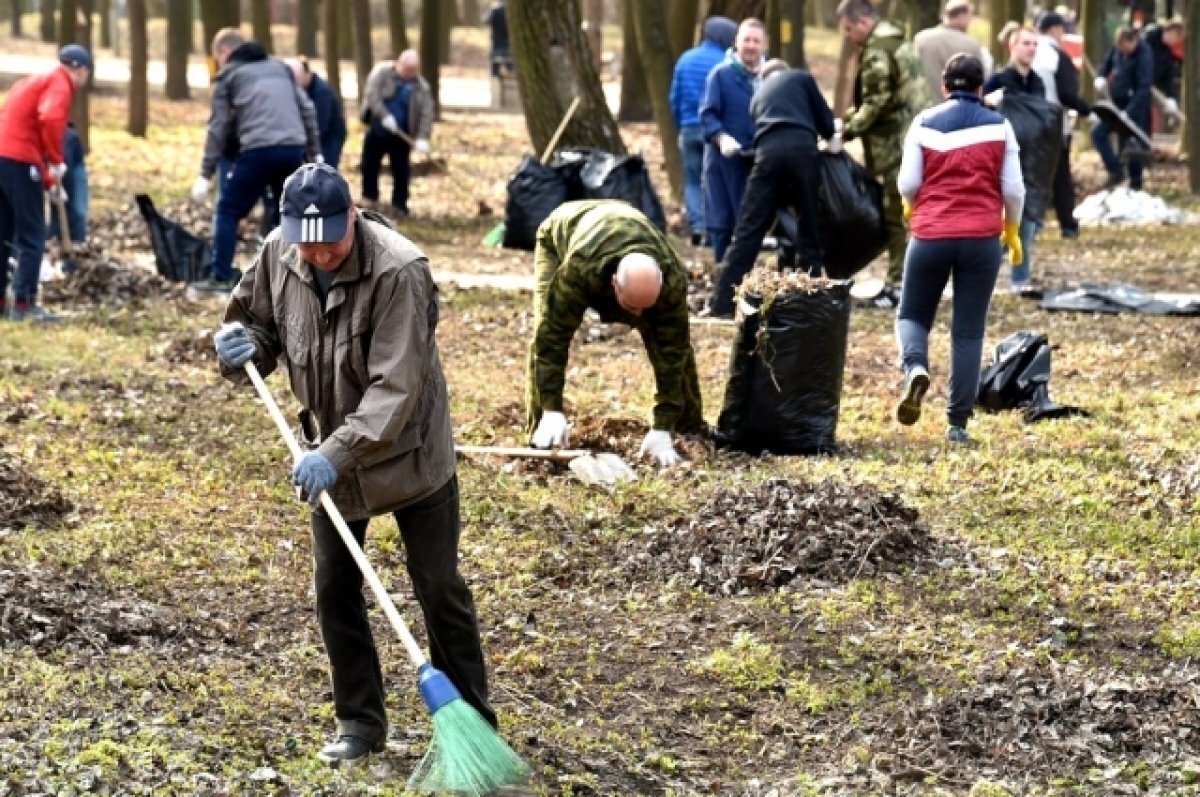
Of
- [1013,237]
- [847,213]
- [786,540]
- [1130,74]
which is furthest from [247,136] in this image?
[1130,74]

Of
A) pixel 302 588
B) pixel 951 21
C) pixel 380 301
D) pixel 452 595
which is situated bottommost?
pixel 302 588

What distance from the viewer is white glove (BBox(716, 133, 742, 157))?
13.9 metres

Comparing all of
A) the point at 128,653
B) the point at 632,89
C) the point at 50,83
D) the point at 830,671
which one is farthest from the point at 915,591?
the point at 632,89

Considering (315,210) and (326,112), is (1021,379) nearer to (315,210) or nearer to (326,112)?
(315,210)

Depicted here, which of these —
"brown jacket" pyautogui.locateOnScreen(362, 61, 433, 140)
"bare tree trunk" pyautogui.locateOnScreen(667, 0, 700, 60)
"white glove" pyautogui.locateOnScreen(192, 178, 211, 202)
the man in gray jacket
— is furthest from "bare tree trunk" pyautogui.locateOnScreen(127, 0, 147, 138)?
"white glove" pyautogui.locateOnScreen(192, 178, 211, 202)

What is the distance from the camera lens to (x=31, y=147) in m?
12.9

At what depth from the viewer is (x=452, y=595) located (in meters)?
5.40

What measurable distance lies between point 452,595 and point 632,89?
2365cm

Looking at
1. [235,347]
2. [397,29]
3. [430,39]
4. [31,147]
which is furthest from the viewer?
[397,29]

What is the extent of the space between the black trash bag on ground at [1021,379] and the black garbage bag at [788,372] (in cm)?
138

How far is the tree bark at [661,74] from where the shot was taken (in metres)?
20.3

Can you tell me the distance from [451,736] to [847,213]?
8.77 m

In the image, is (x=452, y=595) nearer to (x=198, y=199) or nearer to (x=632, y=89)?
(x=198, y=199)

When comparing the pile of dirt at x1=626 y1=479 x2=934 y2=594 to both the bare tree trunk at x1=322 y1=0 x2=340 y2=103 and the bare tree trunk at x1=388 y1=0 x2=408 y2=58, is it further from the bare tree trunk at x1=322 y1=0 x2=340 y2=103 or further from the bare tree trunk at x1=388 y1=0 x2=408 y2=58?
the bare tree trunk at x1=388 y1=0 x2=408 y2=58
